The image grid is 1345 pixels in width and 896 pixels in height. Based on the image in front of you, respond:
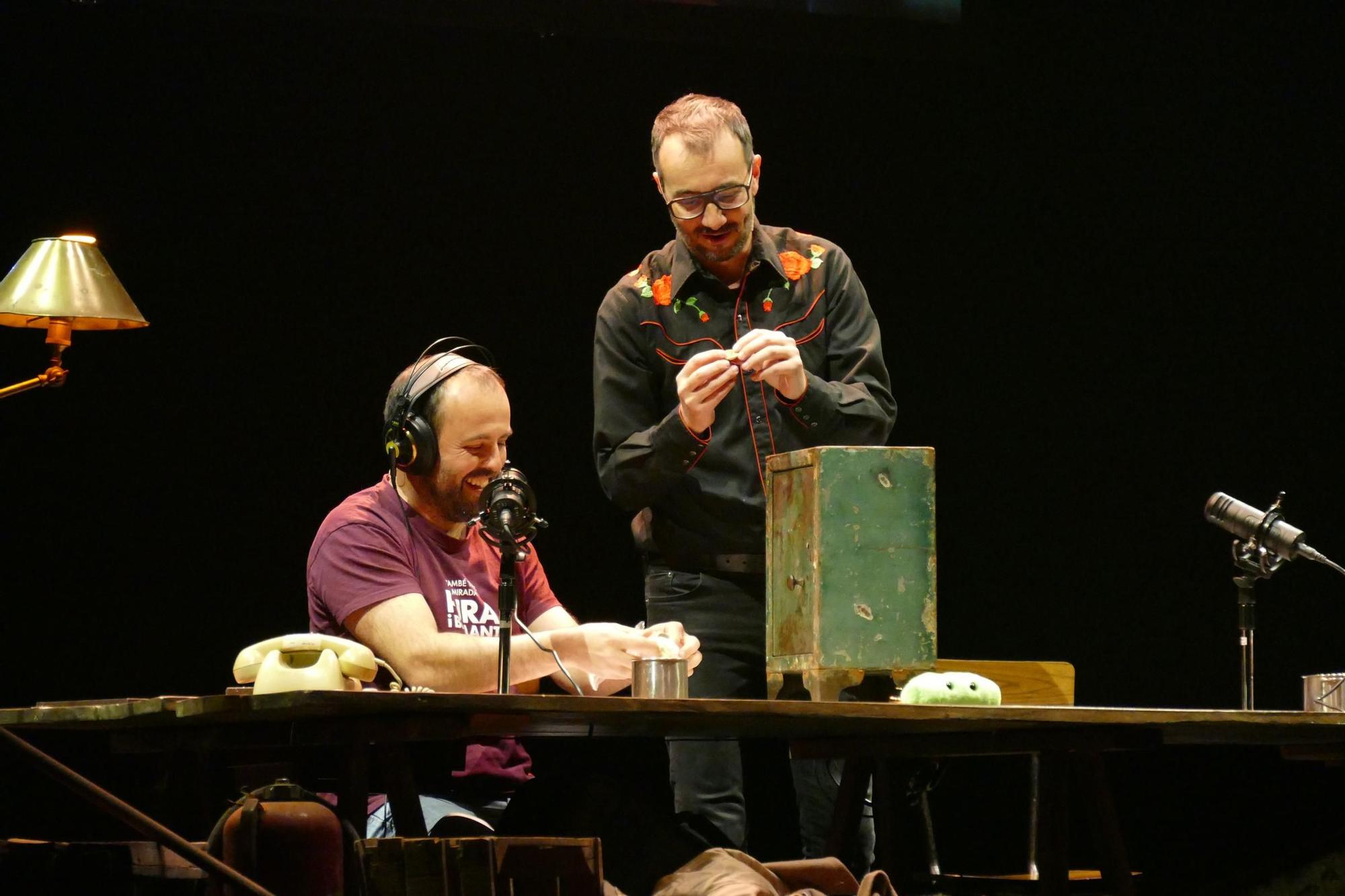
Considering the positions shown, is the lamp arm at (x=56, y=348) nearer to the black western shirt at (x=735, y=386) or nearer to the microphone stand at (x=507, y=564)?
the black western shirt at (x=735, y=386)

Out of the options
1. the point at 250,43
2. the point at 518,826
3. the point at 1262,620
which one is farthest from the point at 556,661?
the point at 1262,620

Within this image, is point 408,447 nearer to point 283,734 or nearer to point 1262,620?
point 283,734

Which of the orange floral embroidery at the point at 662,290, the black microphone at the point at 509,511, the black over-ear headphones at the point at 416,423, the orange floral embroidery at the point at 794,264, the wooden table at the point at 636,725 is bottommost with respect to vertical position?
the wooden table at the point at 636,725

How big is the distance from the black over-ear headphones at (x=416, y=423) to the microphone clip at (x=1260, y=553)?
1.44 m

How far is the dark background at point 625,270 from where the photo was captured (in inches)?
171

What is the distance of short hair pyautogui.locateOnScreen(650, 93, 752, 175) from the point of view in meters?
3.03

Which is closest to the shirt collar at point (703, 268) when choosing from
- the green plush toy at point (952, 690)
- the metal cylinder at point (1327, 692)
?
the green plush toy at point (952, 690)

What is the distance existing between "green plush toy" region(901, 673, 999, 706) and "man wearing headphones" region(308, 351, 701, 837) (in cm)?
38

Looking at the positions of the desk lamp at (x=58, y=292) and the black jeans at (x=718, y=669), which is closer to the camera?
the black jeans at (x=718, y=669)

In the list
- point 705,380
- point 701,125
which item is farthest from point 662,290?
point 705,380

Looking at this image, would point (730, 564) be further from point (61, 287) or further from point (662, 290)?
point (61, 287)

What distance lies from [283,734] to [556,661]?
0.49 meters

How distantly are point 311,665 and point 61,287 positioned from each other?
1.71 metres

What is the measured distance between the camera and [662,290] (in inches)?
129
